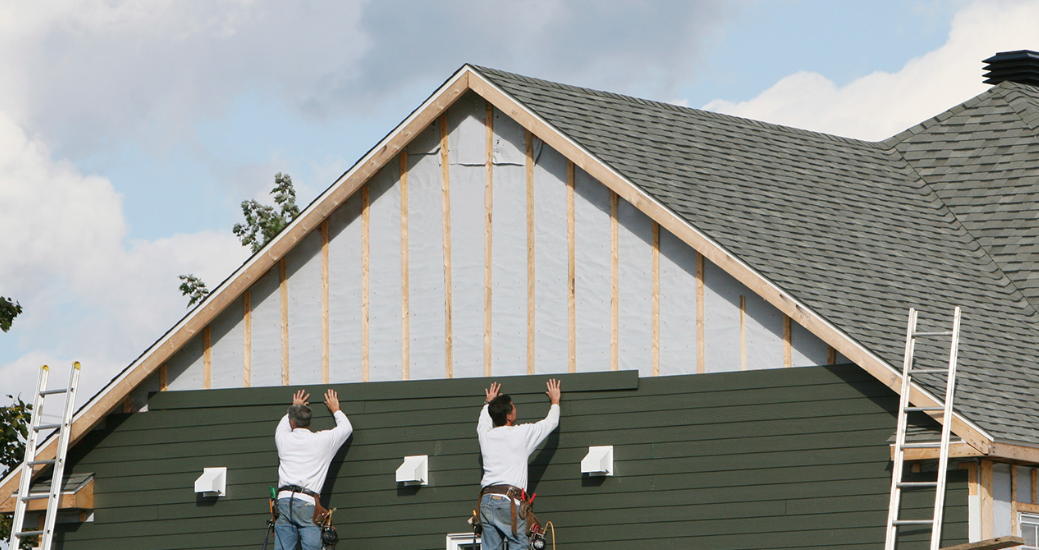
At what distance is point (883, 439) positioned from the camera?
1234 centimetres

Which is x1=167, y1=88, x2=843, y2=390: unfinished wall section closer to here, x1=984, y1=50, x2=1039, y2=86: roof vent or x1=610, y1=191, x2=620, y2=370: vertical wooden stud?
x1=610, y1=191, x2=620, y2=370: vertical wooden stud

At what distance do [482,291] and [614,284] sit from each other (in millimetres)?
1331

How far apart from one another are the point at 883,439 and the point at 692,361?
1877mm

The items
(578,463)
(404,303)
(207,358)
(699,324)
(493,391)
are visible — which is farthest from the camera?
(207,358)

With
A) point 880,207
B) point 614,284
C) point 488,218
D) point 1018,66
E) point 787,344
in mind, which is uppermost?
point 1018,66

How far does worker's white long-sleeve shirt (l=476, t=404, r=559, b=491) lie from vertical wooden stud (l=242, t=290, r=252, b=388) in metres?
3.01

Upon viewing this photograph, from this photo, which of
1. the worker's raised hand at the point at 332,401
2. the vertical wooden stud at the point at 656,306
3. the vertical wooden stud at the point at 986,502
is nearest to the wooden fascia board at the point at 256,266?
the worker's raised hand at the point at 332,401

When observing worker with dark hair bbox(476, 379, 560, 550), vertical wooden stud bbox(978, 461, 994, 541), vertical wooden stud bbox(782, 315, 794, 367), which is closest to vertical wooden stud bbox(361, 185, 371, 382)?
worker with dark hair bbox(476, 379, 560, 550)

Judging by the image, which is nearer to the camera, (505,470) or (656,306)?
(505,470)

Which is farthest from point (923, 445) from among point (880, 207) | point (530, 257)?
point (880, 207)

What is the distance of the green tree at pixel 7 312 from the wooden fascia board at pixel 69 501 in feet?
20.8

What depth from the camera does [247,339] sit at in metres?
14.9

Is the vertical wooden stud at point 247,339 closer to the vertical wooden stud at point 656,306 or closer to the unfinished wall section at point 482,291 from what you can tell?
the unfinished wall section at point 482,291

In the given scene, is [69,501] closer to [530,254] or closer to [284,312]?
[284,312]
